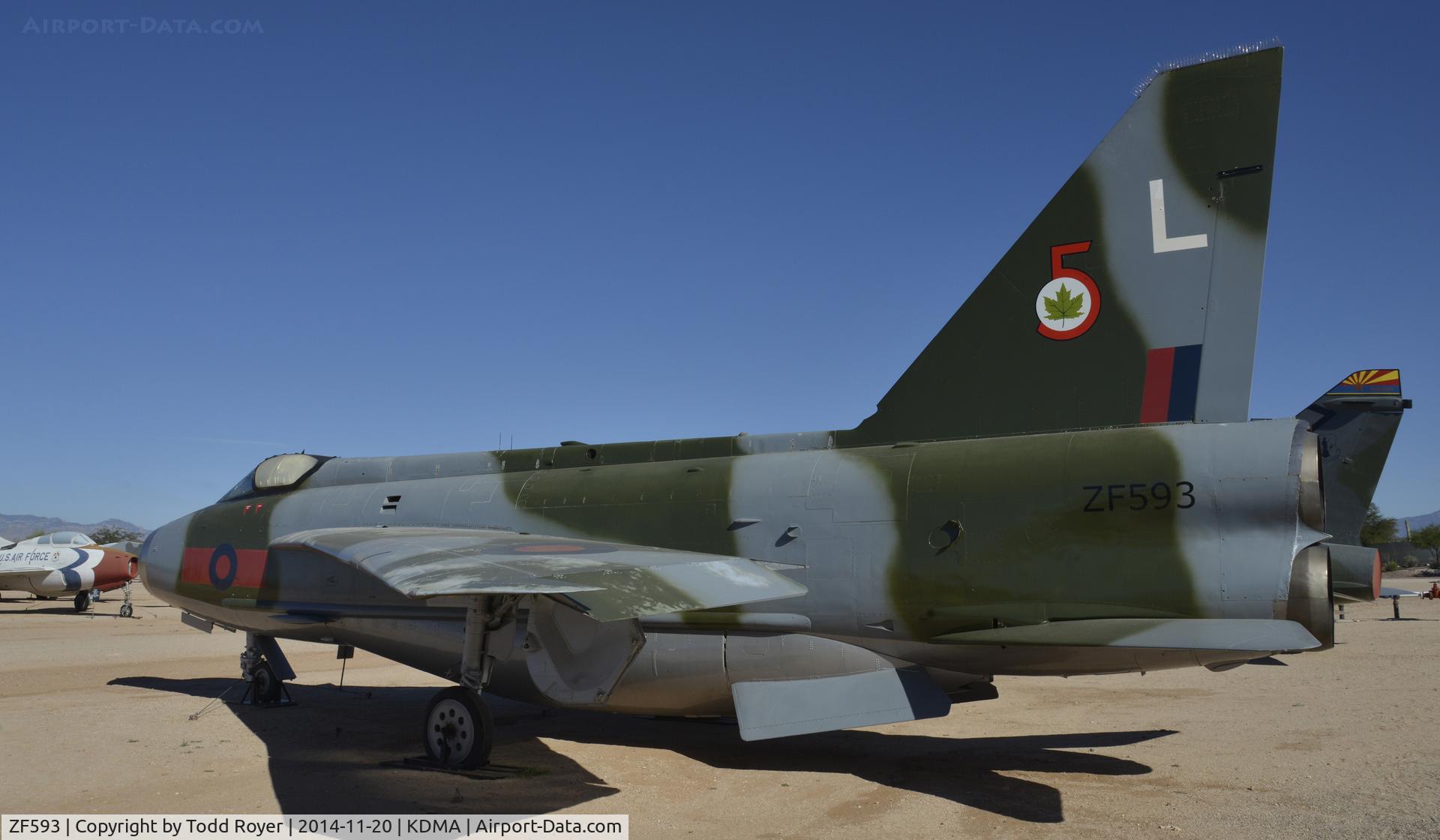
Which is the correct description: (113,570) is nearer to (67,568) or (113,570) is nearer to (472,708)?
(67,568)

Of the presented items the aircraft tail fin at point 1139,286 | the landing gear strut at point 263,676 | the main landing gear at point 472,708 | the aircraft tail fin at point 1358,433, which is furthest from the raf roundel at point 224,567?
the aircraft tail fin at point 1358,433

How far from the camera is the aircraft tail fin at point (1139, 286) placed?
871 centimetres

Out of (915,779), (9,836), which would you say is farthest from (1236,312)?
(9,836)

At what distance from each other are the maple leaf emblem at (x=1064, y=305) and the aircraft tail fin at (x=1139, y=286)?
1cm

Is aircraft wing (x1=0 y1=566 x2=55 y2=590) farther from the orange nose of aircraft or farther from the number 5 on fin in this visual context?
the number 5 on fin

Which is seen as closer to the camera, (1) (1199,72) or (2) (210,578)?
(1) (1199,72)

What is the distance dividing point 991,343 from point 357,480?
861 cm

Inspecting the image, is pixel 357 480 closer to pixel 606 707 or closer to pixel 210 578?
pixel 210 578

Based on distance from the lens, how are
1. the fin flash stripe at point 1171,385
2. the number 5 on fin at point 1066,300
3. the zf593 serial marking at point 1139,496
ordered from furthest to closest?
the number 5 on fin at point 1066,300 < the fin flash stripe at point 1171,385 < the zf593 serial marking at point 1139,496

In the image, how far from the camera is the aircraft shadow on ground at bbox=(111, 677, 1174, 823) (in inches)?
311

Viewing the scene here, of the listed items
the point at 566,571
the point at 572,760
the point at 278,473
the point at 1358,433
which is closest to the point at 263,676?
the point at 278,473

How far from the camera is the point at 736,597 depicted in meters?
8.09

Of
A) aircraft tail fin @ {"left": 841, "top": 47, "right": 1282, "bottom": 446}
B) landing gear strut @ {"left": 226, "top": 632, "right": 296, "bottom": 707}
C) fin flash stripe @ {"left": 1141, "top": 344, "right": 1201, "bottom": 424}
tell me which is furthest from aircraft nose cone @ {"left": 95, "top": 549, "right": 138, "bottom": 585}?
fin flash stripe @ {"left": 1141, "top": 344, "right": 1201, "bottom": 424}

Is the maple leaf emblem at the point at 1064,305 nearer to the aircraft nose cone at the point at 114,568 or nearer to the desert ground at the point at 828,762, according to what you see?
the desert ground at the point at 828,762
